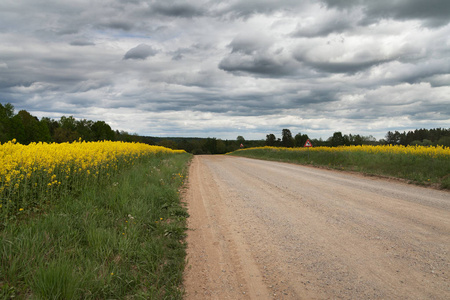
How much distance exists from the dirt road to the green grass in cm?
40

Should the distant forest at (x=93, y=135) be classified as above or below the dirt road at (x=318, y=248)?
above

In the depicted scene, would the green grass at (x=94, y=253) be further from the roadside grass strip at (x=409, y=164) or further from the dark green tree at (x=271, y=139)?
the dark green tree at (x=271, y=139)

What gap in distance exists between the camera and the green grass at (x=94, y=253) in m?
3.28

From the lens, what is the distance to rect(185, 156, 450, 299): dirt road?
3.52 m

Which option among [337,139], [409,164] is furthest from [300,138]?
[409,164]

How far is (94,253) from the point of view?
4121 mm

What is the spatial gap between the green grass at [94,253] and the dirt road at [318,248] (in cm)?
40

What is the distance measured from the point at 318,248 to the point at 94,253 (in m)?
3.50

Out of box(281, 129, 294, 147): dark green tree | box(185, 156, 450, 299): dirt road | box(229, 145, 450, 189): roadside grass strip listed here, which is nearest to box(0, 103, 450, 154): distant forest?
box(281, 129, 294, 147): dark green tree

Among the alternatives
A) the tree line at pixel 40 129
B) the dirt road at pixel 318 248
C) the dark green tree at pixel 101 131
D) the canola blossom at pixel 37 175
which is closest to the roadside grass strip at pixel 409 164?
the dirt road at pixel 318 248

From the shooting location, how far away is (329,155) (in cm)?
2316

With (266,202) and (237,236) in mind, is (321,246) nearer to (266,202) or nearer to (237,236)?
(237,236)

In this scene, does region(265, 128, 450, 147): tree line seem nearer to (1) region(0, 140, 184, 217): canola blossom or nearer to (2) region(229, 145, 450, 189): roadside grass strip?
(2) region(229, 145, 450, 189): roadside grass strip

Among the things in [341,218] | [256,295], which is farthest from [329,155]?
[256,295]
